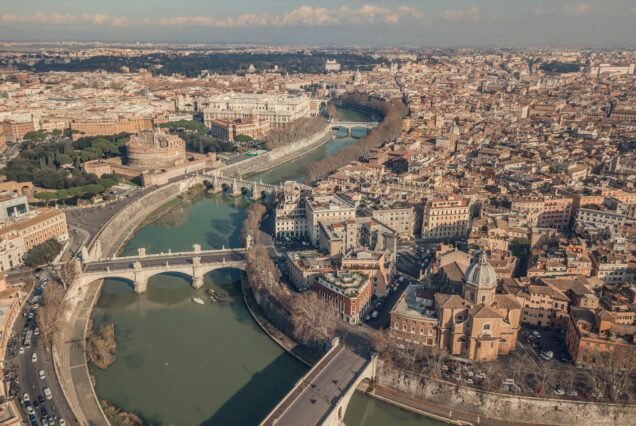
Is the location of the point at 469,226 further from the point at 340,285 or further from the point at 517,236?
the point at 340,285

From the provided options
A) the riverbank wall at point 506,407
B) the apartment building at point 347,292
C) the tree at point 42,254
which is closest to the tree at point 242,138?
the tree at point 42,254

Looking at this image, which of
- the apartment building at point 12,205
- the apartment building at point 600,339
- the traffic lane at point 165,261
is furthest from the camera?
the apartment building at point 12,205

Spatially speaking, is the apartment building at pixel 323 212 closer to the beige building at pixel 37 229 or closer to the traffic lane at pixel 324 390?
the traffic lane at pixel 324 390

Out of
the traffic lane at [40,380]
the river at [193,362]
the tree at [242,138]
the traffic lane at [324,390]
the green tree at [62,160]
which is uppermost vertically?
the green tree at [62,160]

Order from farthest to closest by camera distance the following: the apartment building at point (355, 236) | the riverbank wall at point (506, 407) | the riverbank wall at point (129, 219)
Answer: the riverbank wall at point (129, 219), the apartment building at point (355, 236), the riverbank wall at point (506, 407)

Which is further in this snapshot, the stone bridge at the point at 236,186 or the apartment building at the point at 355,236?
the stone bridge at the point at 236,186

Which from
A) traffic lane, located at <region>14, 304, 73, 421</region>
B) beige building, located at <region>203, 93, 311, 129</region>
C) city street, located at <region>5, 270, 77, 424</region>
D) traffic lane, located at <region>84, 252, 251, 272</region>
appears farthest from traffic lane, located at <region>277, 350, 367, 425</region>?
beige building, located at <region>203, 93, 311, 129</region>

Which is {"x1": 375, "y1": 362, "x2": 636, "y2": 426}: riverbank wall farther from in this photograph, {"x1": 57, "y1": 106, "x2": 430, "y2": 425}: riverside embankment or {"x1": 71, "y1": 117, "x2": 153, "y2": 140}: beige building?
{"x1": 71, "y1": 117, "x2": 153, "y2": 140}: beige building

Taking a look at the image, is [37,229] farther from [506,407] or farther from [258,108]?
[258,108]
